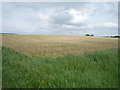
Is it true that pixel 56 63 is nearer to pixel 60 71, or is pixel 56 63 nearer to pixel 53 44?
pixel 60 71

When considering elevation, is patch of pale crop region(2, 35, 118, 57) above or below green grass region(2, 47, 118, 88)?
above

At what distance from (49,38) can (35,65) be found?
3.94ft

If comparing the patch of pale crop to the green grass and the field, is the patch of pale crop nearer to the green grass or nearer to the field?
the field

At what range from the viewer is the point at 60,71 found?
4.71 meters

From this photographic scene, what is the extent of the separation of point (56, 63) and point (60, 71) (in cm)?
32

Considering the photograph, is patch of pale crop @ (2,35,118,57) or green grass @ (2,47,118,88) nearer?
green grass @ (2,47,118,88)

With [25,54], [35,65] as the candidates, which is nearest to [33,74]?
[35,65]

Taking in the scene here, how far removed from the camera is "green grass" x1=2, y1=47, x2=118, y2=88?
4305 millimetres

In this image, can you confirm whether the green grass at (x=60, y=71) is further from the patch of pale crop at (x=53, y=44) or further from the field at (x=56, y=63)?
the patch of pale crop at (x=53, y=44)

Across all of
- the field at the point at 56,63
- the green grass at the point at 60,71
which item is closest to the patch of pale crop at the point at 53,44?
the field at the point at 56,63

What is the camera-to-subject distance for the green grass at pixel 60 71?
14.1 ft

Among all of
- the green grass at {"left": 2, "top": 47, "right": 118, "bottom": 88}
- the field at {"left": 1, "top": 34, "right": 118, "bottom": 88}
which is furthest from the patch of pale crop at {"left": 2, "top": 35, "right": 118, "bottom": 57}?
the green grass at {"left": 2, "top": 47, "right": 118, "bottom": 88}

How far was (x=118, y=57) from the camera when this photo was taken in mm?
5746

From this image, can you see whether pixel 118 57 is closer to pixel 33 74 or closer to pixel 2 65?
pixel 33 74
